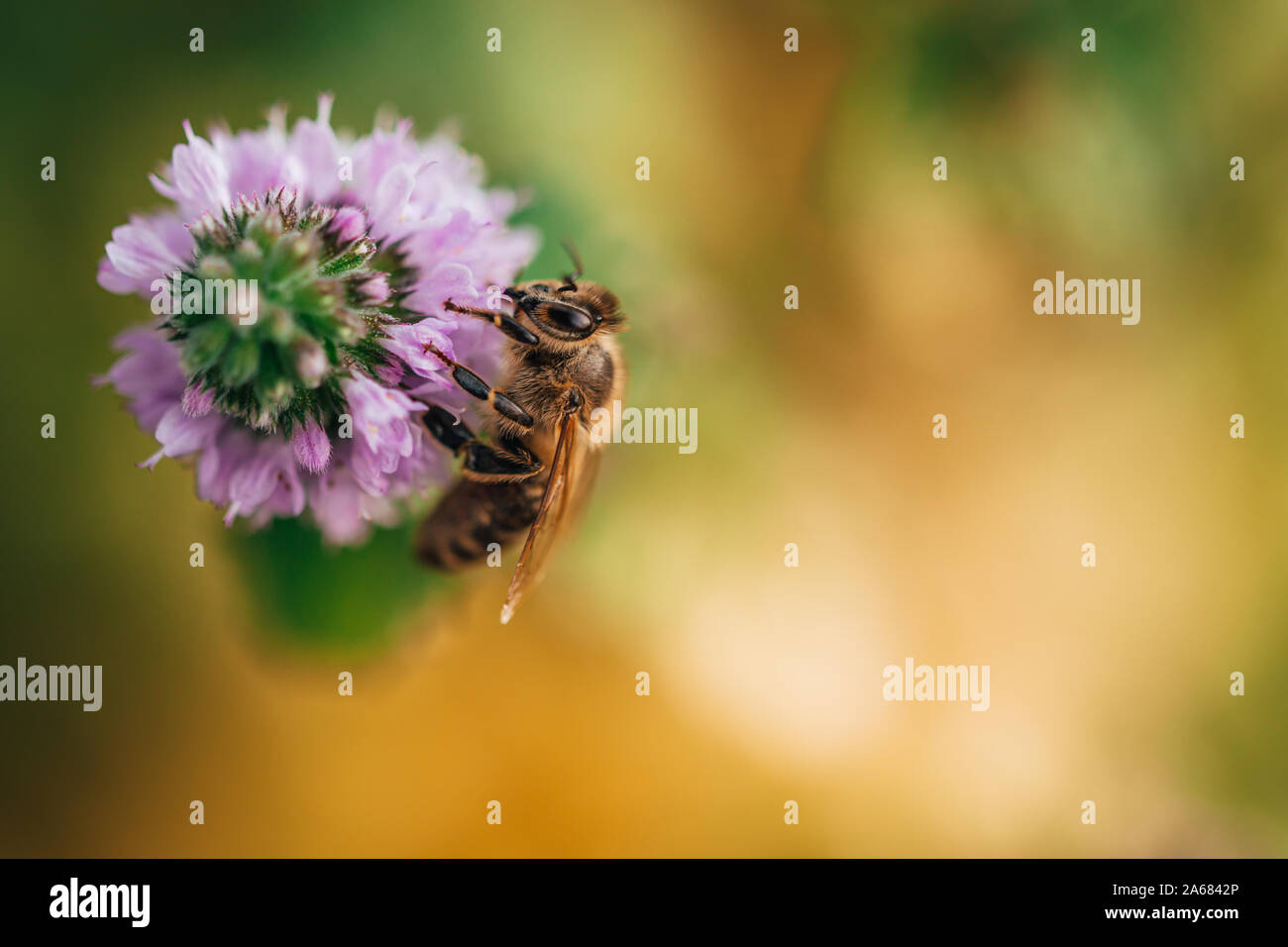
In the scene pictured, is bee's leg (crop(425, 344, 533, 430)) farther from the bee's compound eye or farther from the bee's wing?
the bee's compound eye

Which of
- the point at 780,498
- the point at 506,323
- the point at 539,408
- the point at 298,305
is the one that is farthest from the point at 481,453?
the point at 780,498

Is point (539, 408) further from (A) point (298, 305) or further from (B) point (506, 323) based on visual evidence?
(A) point (298, 305)

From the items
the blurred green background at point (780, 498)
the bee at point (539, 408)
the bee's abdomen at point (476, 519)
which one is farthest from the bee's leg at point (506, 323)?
the blurred green background at point (780, 498)

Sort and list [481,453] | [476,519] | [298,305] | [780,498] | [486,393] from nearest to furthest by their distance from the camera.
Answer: [298,305], [486,393], [481,453], [476,519], [780,498]

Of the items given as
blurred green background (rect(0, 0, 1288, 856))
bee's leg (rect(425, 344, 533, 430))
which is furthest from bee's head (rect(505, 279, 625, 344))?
blurred green background (rect(0, 0, 1288, 856))

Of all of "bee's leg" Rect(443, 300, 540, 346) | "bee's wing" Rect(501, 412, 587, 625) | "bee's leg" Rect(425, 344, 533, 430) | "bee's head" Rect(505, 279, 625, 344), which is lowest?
"bee's wing" Rect(501, 412, 587, 625)
